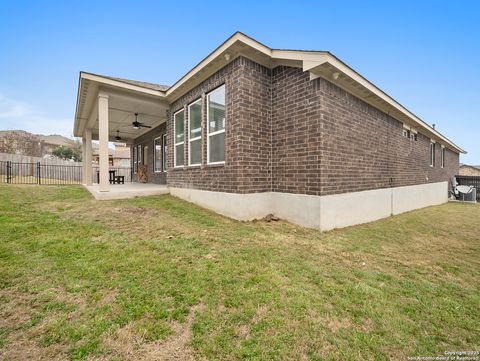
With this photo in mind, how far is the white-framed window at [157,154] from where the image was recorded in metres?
12.3

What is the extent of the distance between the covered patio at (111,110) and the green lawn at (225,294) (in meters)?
3.04

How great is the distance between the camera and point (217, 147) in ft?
20.9

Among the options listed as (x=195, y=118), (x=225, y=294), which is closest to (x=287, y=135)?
(x=195, y=118)

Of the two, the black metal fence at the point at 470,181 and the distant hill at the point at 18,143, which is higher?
the distant hill at the point at 18,143

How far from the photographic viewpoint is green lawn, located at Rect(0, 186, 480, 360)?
5.82 feet

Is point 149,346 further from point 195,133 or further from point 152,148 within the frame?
point 152,148

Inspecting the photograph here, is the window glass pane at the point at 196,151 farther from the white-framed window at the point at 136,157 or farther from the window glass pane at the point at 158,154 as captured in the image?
the white-framed window at the point at 136,157

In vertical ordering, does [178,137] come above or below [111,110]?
below

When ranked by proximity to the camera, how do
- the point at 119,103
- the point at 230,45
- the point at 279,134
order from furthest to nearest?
the point at 119,103 → the point at 279,134 → the point at 230,45

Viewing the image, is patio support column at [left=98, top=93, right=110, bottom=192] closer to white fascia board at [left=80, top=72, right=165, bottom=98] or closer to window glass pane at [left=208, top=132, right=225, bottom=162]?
white fascia board at [left=80, top=72, right=165, bottom=98]

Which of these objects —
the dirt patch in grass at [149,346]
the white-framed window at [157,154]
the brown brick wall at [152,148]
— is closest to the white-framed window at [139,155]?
the brown brick wall at [152,148]

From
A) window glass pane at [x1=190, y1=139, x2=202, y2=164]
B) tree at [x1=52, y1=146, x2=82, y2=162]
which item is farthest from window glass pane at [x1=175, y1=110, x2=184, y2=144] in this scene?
tree at [x1=52, y1=146, x2=82, y2=162]

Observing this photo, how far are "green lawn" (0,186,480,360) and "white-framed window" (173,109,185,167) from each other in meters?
4.01

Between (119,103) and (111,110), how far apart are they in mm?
1243
